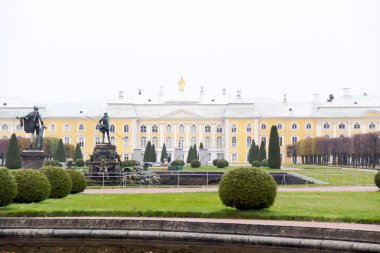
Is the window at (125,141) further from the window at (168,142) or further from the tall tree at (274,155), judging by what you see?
the tall tree at (274,155)

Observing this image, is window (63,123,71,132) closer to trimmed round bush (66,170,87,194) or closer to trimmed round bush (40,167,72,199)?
trimmed round bush (66,170,87,194)

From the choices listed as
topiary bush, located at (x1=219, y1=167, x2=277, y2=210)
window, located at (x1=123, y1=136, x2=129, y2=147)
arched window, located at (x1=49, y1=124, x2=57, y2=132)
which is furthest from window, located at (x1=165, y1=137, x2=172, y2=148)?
topiary bush, located at (x1=219, y1=167, x2=277, y2=210)

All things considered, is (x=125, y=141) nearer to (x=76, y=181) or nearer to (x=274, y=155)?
(x=274, y=155)

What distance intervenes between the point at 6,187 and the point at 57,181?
3.94 meters

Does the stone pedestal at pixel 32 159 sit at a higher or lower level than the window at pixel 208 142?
lower

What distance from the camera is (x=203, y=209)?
49.4 feet

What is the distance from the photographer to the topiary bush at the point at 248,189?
14.4 metres

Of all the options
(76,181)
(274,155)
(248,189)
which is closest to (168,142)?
(274,155)

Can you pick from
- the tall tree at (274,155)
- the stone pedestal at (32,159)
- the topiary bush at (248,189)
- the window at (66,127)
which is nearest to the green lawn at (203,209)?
the topiary bush at (248,189)

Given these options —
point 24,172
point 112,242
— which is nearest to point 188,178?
point 24,172

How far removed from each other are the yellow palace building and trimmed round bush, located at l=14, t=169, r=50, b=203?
2619 inches

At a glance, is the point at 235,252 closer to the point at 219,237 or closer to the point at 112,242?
the point at 219,237

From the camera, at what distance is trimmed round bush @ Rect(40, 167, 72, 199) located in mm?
18406

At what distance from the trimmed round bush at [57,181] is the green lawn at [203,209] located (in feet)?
2.35
